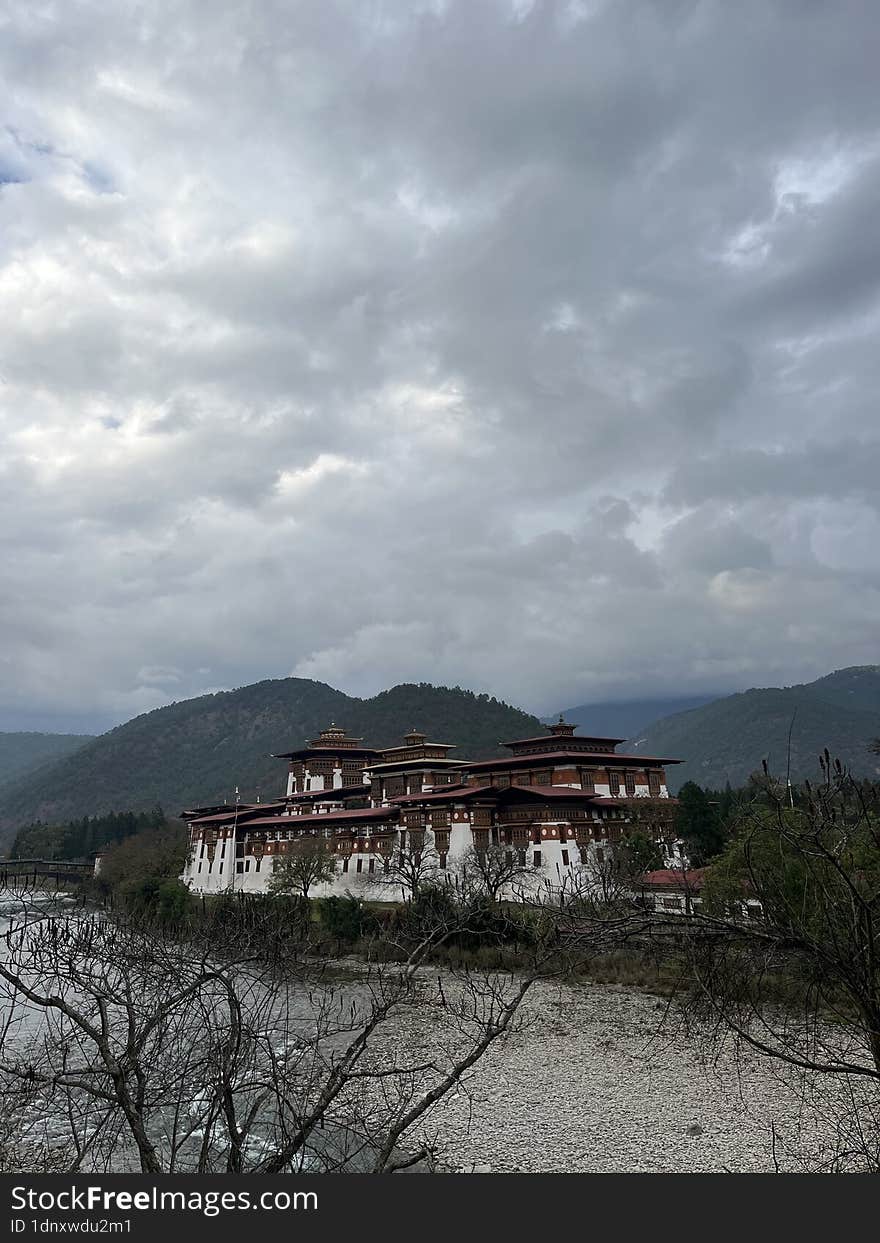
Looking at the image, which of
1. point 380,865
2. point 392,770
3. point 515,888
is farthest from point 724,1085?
point 392,770

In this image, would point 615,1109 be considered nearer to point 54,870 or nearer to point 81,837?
point 54,870

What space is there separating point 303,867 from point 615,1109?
125 ft

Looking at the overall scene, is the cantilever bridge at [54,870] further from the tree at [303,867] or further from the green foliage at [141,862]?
the tree at [303,867]

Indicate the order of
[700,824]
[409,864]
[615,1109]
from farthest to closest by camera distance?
[700,824] → [409,864] → [615,1109]

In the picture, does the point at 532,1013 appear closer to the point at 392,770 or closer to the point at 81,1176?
the point at 81,1176

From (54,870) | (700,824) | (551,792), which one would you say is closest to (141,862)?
(54,870)

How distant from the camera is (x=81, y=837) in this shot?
11181cm

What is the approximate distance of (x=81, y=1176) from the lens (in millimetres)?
4680

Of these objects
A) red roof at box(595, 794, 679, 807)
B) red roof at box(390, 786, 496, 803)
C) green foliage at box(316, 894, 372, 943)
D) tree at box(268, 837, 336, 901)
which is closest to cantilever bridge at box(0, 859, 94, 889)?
tree at box(268, 837, 336, 901)

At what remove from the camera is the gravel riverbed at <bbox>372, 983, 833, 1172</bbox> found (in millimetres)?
16766

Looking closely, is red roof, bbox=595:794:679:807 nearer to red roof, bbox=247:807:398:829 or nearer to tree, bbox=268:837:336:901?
red roof, bbox=247:807:398:829

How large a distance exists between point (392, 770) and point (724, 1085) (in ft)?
168

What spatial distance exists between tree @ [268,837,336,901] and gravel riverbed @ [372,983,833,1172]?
27118 mm

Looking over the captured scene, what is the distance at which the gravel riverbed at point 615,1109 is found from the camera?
16.8 metres
